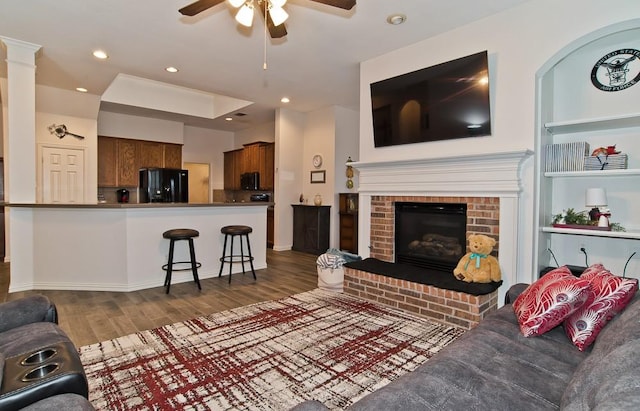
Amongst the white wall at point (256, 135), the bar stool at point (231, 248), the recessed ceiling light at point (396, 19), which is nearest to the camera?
the recessed ceiling light at point (396, 19)

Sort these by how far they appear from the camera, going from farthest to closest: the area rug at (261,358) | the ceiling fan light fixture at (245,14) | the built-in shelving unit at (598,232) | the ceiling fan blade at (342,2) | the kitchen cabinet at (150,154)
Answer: the kitchen cabinet at (150,154)
the built-in shelving unit at (598,232)
the ceiling fan light fixture at (245,14)
the ceiling fan blade at (342,2)
the area rug at (261,358)

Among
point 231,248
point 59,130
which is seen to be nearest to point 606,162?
point 231,248

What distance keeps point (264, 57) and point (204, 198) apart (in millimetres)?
5897

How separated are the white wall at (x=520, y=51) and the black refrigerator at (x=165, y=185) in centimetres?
465

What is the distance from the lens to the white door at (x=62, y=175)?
5.59 meters

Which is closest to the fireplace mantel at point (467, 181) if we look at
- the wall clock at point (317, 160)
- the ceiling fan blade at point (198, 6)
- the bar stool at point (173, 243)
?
the bar stool at point (173, 243)

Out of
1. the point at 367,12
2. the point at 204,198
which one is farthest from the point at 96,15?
the point at 204,198

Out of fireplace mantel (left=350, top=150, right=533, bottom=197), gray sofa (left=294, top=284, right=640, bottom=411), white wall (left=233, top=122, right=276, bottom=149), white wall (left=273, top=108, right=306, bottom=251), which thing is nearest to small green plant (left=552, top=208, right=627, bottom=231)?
fireplace mantel (left=350, top=150, right=533, bottom=197)

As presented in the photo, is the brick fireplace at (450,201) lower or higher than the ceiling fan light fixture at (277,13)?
lower

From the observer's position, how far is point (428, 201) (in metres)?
3.56

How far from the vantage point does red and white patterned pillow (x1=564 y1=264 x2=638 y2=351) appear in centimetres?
157

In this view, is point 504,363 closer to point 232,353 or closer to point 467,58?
point 232,353

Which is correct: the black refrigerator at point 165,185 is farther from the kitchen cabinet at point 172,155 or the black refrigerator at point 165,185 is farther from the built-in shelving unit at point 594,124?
the built-in shelving unit at point 594,124

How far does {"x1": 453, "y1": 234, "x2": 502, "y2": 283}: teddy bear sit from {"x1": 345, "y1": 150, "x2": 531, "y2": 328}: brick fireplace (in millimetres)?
131
